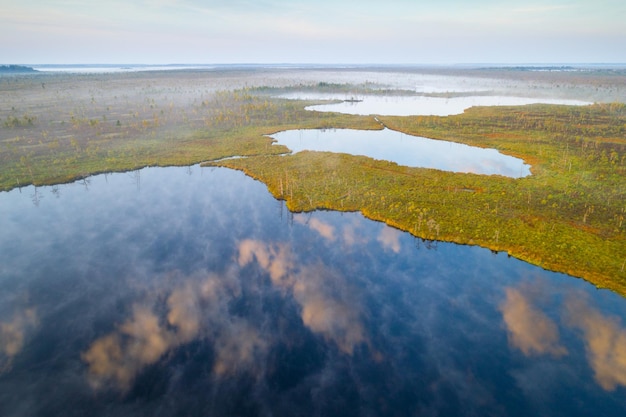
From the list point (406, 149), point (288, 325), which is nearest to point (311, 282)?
point (288, 325)

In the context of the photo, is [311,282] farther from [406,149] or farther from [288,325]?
[406,149]

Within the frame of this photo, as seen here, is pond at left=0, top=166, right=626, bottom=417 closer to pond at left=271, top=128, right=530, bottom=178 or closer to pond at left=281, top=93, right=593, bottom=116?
pond at left=271, top=128, right=530, bottom=178

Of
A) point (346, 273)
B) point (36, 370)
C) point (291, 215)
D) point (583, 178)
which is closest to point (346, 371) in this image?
point (346, 273)

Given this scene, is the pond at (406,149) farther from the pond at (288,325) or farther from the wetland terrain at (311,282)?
the pond at (288,325)

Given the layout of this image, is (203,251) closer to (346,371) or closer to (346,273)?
(346,273)

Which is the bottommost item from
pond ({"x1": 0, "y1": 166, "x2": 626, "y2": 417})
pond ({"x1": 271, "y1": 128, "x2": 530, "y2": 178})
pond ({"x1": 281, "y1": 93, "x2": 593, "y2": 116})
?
pond ({"x1": 0, "y1": 166, "x2": 626, "y2": 417})

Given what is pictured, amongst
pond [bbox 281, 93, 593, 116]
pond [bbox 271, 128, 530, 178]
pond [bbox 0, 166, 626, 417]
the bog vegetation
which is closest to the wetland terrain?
pond [bbox 0, 166, 626, 417]
